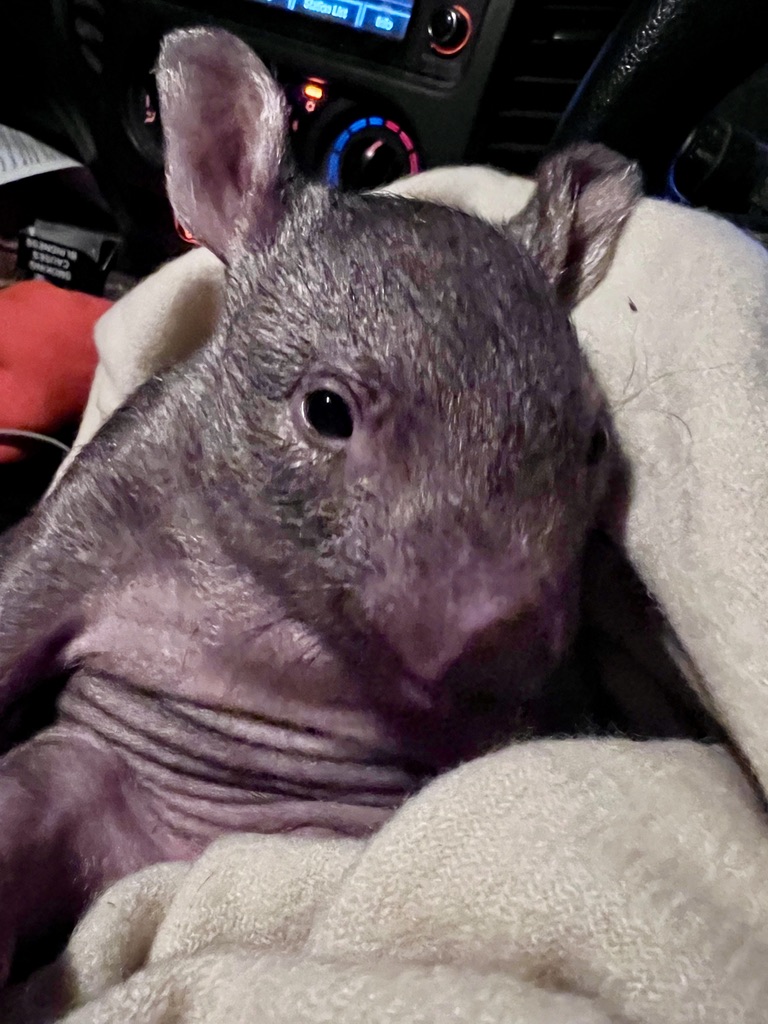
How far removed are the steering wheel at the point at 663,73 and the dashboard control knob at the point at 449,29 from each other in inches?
8.0

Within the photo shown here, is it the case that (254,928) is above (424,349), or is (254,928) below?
below

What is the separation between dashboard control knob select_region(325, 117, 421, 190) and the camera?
1279 mm

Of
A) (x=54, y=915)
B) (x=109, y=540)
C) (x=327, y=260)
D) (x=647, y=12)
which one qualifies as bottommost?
(x=54, y=915)

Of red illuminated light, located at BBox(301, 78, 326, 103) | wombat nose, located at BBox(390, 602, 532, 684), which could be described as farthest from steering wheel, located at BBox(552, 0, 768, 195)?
wombat nose, located at BBox(390, 602, 532, 684)

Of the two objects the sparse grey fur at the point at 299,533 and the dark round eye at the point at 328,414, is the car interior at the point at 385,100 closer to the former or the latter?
the sparse grey fur at the point at 299,533

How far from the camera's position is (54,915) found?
68 centimetres

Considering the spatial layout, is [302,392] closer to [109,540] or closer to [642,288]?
[109,540]

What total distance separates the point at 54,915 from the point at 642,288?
0.73 m

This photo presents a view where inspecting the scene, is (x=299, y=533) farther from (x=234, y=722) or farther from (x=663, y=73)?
(x=663, y=73)

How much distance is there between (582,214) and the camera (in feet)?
2.98

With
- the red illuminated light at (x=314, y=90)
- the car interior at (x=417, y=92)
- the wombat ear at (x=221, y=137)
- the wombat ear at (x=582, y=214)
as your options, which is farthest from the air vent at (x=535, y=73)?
the wombat ear at (x=221, y=137)

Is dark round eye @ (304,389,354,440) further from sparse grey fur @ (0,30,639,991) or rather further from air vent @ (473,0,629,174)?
air vent @ (473,0,629,174)

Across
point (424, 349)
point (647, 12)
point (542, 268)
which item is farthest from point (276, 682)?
point (647, 12)

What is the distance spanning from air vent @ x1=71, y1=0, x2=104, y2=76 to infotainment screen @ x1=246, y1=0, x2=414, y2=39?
28 cm
